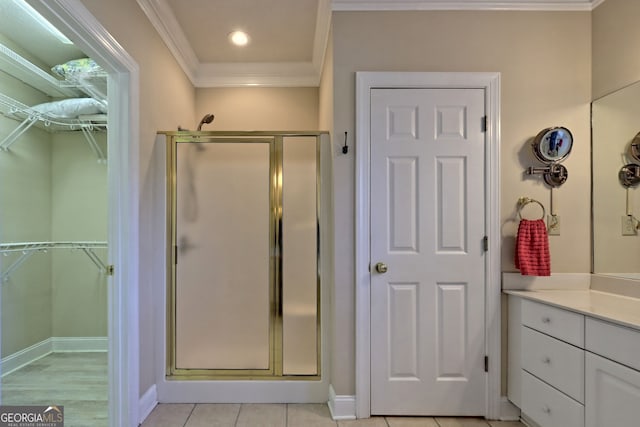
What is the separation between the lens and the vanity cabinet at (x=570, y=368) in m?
1.40

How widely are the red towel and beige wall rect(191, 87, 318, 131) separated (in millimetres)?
2113

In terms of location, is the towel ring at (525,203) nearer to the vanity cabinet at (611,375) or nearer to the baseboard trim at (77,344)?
the vanity cabinet at (611,375)

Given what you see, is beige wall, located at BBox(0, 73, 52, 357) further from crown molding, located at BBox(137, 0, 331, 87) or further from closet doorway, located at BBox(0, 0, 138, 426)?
crown molding, located at BBox(137, 0, 331, 87)

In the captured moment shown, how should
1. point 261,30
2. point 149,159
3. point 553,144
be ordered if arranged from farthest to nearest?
point 261,30
point 149,159
point 553,144

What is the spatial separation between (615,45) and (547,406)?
2082 mm

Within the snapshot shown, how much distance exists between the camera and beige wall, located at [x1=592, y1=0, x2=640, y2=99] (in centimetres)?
193

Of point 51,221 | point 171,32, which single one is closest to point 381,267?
point 171,32

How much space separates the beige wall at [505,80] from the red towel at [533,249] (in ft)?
Result: 0.37

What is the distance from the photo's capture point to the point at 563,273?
7.14 ft

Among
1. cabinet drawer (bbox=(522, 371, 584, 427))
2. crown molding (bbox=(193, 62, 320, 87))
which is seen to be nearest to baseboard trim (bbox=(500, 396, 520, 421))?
cabinet drawer (bbox=(522, 371, 584, 427))

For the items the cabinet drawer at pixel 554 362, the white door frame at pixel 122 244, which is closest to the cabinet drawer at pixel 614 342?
the cabinet drawer at pixel 554 362

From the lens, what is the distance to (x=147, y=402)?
2.20 m

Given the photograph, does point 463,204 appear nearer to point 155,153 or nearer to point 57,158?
point 155,153

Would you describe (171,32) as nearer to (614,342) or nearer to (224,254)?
(224,254)
